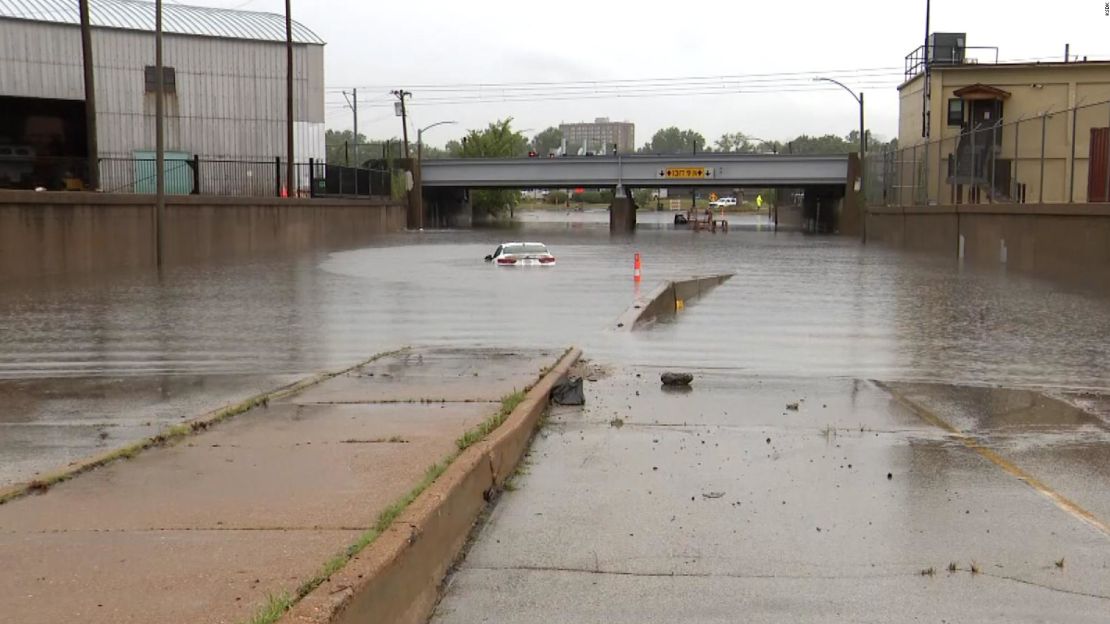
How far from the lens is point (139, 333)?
1708 centimetres

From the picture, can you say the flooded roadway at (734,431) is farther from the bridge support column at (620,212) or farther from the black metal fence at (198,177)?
the bridge support column at (620,212)

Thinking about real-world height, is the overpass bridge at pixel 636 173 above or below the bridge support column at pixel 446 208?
above

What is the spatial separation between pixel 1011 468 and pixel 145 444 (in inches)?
236

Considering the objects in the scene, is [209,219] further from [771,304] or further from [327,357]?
[327,357]

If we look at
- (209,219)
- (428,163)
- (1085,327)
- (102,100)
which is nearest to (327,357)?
(1085,327)

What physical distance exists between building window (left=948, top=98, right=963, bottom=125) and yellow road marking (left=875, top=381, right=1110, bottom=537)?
59154 millimetres

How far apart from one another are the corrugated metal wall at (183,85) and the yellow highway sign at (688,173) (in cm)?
2963

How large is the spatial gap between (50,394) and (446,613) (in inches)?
300

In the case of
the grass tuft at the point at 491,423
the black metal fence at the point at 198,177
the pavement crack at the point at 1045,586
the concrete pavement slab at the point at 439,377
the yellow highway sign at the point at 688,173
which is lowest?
the pavement crack at the point at 1045,586

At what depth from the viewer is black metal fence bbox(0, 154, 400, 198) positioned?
33.1 m

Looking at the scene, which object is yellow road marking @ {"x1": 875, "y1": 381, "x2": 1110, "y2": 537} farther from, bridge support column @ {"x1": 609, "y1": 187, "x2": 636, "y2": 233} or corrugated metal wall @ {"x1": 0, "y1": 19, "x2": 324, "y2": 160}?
bridge support column @ {"x1": 609, "y1": 187, "x2": 636, "y2": 233}

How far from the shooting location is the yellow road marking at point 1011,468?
6797 mm

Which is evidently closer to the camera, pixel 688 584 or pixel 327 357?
pixel 688 584

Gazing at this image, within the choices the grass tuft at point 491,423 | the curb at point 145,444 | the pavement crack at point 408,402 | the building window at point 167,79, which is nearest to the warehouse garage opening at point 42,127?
the building window at point 167,79
